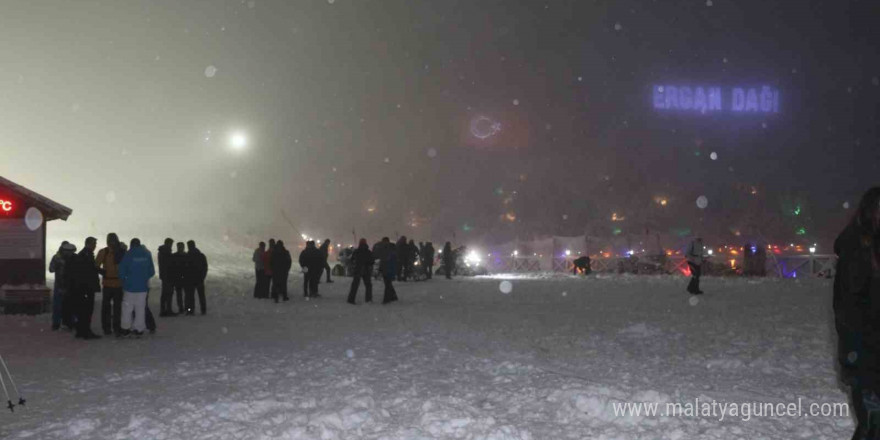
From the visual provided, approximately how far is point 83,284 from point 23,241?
8707mm

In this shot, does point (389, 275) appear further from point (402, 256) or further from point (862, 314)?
point (862, 314)

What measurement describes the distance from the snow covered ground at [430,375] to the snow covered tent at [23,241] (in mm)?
3495

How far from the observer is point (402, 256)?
28703 millimetres

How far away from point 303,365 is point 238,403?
2.15m

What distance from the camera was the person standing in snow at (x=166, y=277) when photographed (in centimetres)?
1509

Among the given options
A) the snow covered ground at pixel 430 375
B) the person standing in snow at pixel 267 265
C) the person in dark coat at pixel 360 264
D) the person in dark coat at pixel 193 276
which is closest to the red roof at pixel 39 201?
the snow covered ground at pixel 430 375

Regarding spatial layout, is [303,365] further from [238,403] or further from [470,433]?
[470,433]

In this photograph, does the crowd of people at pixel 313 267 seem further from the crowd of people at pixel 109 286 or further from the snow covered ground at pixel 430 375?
the crowd of people at pixel 109 286

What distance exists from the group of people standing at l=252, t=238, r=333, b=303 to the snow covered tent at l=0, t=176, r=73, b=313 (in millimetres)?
5838

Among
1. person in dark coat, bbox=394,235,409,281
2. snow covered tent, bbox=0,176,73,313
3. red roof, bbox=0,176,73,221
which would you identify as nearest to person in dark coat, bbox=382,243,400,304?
snow covered tent, bbox=0,176,73,313

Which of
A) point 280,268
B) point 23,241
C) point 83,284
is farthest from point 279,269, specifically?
point 83,284

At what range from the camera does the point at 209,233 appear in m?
85.1

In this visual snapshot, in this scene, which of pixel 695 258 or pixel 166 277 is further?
pixel 695 258

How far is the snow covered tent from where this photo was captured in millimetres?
17375
